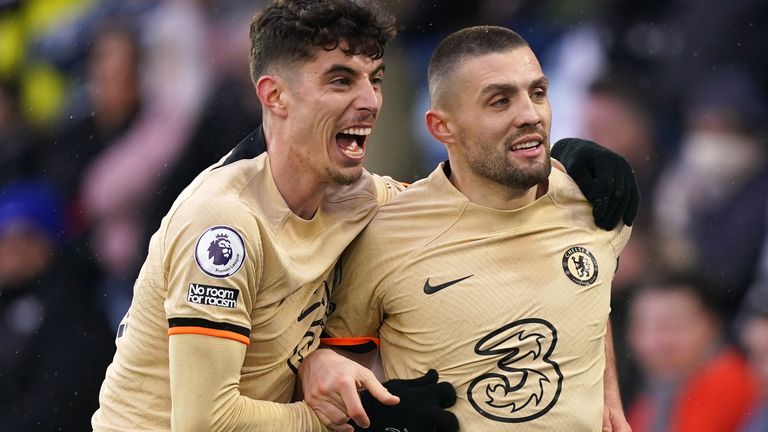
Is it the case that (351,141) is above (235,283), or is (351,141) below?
above

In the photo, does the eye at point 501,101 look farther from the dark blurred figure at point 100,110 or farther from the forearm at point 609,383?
the dark blurred figure at point 100,110

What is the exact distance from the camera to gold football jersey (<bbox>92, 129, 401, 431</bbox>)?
2473 millimetres

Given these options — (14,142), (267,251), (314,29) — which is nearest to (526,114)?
(314,29)

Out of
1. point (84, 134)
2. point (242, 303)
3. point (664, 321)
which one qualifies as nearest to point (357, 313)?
point (242, 303)

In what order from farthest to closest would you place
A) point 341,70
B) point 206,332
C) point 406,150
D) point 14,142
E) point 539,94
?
point 14,142, point 406,150, point 539,94, point 341,70, point 206,332

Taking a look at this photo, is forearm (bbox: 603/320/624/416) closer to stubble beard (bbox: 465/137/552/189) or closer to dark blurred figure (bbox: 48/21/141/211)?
stubble beard (bbox: 465/137/552/189)

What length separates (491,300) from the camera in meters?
2.72

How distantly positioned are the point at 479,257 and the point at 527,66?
1.51 ft

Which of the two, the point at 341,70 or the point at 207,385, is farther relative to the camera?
the point at 341,70

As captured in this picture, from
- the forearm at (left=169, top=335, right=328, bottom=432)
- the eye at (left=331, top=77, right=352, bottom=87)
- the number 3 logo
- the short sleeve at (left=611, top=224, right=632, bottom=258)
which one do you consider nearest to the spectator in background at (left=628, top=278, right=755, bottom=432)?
the short sleeve at (left=611, top=224, right=632, bottom=258)

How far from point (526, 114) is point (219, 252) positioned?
0.78m

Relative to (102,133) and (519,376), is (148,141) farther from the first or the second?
(519,376)

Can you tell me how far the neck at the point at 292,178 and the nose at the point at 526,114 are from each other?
467mm

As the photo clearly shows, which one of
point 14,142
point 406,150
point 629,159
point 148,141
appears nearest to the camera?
point 629,159
